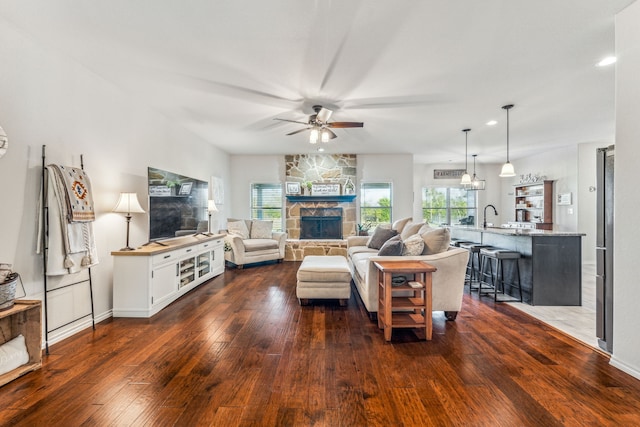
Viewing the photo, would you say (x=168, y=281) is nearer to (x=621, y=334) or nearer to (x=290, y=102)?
(x=290, y=102)

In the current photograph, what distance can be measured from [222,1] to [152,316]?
314 centimetres

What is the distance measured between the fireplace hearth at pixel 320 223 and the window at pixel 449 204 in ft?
10.0

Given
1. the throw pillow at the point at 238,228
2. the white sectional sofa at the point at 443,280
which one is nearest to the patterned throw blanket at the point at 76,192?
the white sectional sofa at the point at 443,280

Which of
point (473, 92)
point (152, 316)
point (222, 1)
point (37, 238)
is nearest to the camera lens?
point (222, 1)

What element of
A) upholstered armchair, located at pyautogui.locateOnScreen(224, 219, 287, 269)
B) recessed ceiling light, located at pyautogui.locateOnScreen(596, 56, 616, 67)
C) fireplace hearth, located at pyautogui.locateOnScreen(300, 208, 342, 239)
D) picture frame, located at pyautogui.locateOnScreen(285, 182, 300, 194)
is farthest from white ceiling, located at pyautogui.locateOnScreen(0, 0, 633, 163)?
fireplace hearth, located at pyautogui.locateOnScreen(300, 208, 342, 239)

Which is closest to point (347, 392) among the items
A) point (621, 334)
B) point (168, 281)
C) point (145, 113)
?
point (621, 334)

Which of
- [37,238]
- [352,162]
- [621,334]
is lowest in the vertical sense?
[621,334]

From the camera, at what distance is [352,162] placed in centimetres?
735

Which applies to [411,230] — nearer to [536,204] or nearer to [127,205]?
[127,205]

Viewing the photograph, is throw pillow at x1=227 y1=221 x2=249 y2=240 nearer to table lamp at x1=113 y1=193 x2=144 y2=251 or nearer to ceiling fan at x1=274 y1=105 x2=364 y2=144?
table lamp at x1=113 y1=193 x2=144 y2=251

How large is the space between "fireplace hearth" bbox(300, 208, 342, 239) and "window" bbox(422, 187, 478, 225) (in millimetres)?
3056

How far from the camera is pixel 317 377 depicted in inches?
81.1

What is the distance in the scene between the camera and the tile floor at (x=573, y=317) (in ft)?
9.17

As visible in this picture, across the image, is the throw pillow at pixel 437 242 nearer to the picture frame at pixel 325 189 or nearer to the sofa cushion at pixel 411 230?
the sofa cushion at pixel 411 230
